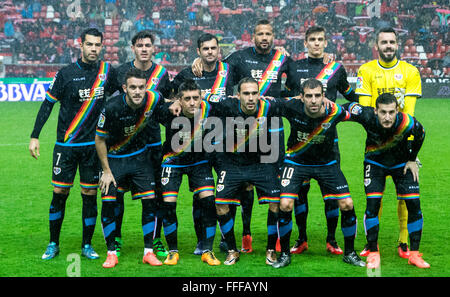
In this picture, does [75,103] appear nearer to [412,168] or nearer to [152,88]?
[152,88]

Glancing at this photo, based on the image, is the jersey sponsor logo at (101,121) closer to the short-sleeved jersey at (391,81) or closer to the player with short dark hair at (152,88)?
the player with short dark hair at (152,88)

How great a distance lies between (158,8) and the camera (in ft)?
100

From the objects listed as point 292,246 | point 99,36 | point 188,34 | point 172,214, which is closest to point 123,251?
point 172,214

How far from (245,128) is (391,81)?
1680 mm

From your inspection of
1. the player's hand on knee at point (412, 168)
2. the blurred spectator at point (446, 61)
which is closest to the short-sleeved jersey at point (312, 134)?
the player's hand on knee at point (412, 168)

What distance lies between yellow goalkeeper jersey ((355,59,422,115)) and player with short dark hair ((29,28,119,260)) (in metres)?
2.86

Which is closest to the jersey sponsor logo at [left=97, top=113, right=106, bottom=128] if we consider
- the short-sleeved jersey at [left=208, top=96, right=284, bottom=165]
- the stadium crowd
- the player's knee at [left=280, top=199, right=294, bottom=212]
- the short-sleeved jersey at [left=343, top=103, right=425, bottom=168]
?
the short-sleeved jersey at [left=208, top=96, right=284, bottom=165]

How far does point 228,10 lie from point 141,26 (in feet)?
13.4

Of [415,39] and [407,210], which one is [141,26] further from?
[407,210]

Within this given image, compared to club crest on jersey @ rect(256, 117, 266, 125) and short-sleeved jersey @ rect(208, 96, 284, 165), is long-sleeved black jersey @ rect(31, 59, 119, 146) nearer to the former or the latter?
short-sleeved jersey @ rect(208, 96, 284, 165)

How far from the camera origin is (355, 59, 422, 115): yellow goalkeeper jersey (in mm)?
6977

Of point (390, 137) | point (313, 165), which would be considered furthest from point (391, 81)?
point (313, 165)

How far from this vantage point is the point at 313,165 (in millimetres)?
6547

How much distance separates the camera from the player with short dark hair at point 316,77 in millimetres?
6918
